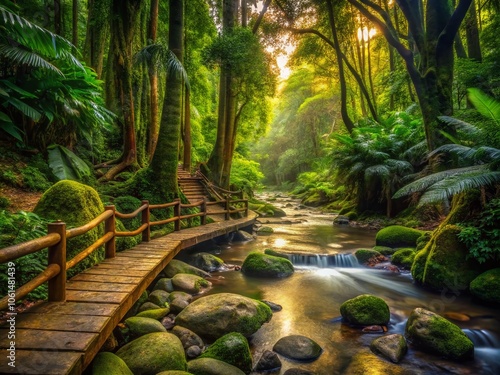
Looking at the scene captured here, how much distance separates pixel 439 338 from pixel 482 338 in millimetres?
1049

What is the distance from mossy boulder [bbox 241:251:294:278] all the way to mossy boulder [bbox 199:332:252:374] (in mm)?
3658

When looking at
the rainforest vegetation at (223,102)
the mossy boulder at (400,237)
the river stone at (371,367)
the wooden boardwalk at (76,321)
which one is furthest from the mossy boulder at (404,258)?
the wooden boardwalk at (76,321)

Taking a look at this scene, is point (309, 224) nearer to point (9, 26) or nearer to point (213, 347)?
point (213, 347)

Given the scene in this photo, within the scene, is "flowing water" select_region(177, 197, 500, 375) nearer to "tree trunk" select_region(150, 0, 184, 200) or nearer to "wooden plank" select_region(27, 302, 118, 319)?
"wooden plank" select_region(27, 302, 118, 319)

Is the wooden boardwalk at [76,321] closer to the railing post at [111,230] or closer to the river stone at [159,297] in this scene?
the railing post at [111,230]

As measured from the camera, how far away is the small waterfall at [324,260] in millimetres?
8727

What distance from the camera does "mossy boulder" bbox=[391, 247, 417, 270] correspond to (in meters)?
7.97

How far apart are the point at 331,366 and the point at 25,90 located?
24.6ft

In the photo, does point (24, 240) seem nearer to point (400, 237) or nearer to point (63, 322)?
point (63, 322)

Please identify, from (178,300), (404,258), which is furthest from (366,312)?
(404,258)

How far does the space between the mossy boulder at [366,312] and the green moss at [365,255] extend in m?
3.60

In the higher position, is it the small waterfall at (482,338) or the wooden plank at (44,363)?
the wooden plank at (44,363)

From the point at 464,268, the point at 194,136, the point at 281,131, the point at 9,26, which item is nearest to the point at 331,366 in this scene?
the point at 464,268

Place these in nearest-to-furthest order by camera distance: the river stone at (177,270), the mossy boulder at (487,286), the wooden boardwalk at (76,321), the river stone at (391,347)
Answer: the wooden boardwalk at (76,321) < the river stone at (391,347) < the mossy boulder at (487,286) < the river stone at (177,270)
